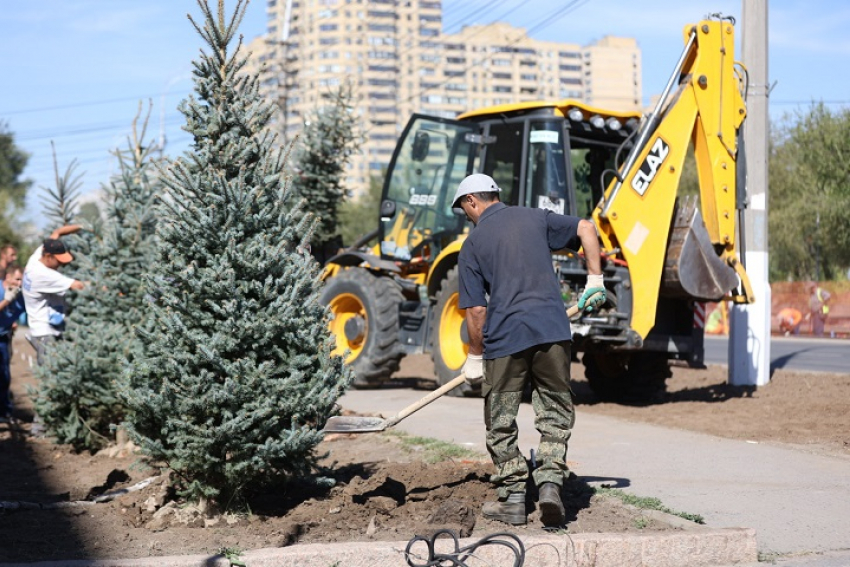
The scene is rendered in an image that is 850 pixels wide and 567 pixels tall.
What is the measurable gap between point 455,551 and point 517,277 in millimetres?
1580

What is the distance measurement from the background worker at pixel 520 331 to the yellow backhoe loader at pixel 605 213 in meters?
4.17

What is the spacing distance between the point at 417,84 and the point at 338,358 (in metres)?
142

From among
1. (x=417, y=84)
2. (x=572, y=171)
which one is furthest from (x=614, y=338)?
(x=417, y=84)

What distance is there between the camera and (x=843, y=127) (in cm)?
3319

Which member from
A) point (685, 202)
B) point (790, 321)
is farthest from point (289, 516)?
point (790, 321)

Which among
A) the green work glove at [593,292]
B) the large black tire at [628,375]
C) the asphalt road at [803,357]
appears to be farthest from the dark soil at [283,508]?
the asphalt road at [803,357]

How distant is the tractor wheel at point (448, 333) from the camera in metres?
12.3

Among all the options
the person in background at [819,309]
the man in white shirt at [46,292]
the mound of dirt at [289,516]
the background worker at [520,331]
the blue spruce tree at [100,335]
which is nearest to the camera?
the mound of dirt at [289,516]

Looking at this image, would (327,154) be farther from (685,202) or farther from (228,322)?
(228,322)

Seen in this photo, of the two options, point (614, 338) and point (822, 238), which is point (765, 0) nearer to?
point (614, 338)

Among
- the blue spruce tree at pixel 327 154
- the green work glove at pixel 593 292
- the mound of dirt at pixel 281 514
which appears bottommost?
the mound of dirt at pixel 281 514

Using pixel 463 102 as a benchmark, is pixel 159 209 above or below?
below

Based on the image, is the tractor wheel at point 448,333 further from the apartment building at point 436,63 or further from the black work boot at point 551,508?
the apartment building at point 436,63

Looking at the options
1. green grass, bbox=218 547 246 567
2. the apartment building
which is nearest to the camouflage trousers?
green grass, bbox=218 547 246 567
